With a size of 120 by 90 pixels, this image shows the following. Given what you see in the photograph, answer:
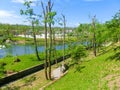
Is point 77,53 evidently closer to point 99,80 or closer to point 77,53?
point 77,53

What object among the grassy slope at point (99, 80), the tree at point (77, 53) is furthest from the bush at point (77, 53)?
the grassy slope at point (99, 80)

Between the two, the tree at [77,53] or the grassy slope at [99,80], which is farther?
the tree at [77,53]

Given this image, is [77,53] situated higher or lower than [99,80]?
higher

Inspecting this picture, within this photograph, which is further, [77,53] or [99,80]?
[77,53]

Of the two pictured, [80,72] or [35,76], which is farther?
[35,76]

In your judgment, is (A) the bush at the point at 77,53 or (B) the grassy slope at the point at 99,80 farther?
(A) the bush at the point at 77,53

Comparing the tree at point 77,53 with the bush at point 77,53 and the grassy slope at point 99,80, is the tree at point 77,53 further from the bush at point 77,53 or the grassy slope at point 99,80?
the grassy slope at point 99,80

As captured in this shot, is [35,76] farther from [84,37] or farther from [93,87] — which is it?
[84,37]

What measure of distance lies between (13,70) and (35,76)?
4815 millimetres

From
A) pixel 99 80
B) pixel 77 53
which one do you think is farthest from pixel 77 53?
pixel 99 80

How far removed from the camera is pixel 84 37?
85438 mm

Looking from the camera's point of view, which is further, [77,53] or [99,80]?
[77,53]

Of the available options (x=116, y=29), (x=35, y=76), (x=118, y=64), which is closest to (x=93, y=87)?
(x=118, y=64)

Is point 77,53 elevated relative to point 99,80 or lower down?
elevated
